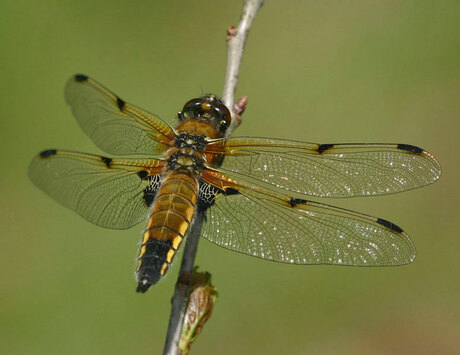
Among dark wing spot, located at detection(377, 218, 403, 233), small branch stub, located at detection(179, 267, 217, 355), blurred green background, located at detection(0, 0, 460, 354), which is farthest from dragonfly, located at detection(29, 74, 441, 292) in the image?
blurred green background, located at detection(0, 0, 460, 354)

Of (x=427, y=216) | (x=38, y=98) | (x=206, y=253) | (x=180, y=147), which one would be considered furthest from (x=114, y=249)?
(x=427, y=216)

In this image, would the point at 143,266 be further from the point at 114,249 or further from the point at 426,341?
the point at 426,341

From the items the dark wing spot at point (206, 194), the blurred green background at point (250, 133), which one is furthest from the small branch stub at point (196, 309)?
the blurred green background at point (250, 133)

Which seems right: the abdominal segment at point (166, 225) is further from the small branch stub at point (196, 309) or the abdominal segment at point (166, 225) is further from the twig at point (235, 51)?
the twig at point (235, 51)

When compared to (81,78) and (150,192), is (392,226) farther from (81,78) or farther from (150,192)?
(81,78)

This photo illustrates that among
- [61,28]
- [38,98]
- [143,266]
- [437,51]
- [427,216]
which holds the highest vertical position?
[437,51]

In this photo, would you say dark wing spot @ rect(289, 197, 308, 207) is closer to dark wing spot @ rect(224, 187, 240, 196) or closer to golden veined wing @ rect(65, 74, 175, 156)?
dark wing spot @ rect(224, 187, 240, 196)
